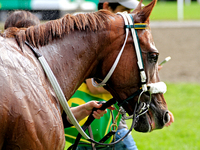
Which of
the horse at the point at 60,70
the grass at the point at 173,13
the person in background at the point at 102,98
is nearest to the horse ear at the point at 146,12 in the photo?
the horse at the point at 60,70

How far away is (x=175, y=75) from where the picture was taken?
863cm

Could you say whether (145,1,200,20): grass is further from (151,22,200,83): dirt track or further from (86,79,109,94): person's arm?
(86,79,109,94): person's arm

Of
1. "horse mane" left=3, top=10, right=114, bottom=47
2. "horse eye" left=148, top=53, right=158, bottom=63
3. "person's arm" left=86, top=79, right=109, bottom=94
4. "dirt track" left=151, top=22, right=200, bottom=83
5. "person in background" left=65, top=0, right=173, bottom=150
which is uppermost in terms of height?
"horse mane" left=3, top=10, right=114, bottom=47

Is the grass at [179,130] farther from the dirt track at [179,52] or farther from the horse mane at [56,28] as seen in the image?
Answer: the horse mane at [56,28]

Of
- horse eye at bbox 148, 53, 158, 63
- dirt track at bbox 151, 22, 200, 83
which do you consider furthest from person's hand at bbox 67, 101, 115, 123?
dirt track at bbox 151, 22, 200, 83

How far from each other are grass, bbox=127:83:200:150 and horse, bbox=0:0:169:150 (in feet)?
7.96

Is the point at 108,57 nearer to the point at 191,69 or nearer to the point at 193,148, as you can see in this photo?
the point at 193,148

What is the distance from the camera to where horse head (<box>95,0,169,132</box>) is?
2.02 m

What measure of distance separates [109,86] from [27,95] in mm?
730

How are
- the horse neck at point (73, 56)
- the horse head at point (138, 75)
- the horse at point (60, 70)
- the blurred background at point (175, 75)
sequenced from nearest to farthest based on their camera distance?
the horse at point (60, 70) → the horse neck at point (73, 56) → the horse head at point (138, 75) → the blurred background at point (175, 75)

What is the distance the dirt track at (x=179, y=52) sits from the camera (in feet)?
28.2

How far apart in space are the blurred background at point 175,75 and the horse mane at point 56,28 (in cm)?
53

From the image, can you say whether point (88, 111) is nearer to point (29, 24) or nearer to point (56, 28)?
point (56, 28)

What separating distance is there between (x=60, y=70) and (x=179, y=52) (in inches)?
381
